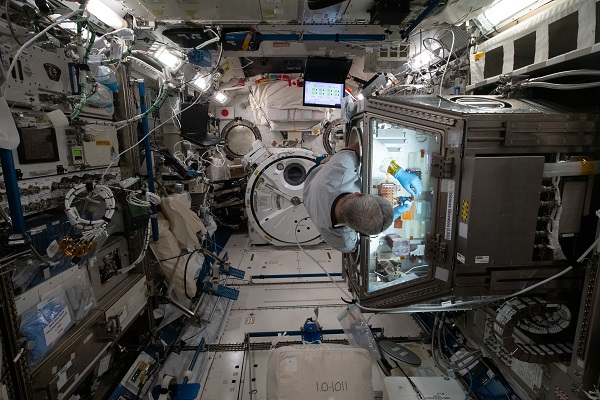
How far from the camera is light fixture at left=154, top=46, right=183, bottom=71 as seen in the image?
10.9ft

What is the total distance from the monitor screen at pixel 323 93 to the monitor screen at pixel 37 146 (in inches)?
155

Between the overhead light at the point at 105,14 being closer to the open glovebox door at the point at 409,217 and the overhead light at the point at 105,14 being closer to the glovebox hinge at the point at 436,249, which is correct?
the open glovebox door at the point at 409,217

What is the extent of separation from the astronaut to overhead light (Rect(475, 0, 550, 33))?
1.47 m

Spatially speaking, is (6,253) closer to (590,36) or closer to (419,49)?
(590,36)

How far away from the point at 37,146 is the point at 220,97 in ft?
15.9

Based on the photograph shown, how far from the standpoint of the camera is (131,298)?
281 cm

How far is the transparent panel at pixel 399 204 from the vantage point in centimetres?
265

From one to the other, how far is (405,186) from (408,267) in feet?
2.79

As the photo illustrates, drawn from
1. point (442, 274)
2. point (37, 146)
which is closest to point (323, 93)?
point (442, 274)

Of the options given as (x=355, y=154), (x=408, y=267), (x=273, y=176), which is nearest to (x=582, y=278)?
(x=408, y=267)

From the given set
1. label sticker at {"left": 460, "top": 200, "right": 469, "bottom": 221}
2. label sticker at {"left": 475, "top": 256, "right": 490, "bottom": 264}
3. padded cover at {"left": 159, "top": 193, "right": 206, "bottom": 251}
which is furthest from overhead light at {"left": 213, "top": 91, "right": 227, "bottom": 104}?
label sticker at {"left": 475, "top": 256, "right": 490, "bottom": 264}

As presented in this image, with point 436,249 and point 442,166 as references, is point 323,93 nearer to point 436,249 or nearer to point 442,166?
point 442,166

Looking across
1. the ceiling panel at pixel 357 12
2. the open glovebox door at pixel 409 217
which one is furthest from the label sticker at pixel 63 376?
the ceiling panel at pixel 357 12

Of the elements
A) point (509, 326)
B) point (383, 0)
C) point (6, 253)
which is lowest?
point (509, 326)
